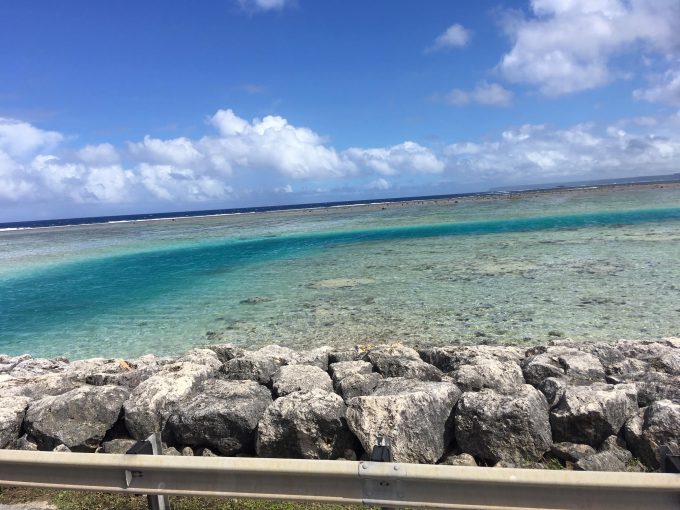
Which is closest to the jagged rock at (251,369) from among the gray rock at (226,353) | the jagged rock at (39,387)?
the gray rock at (226,353)

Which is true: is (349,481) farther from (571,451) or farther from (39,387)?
(39,387)

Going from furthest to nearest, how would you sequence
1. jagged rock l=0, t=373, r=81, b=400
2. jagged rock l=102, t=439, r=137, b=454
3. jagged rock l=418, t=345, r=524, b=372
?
jagged rock l=418, t=345, r=524, b=372, jagged rock l=0, t=373, r=81, b=400, jagged rock l=102, t=439, r=137, b=454

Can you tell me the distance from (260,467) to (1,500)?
3.00 m

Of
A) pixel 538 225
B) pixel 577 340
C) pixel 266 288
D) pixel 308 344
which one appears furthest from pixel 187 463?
pixel 538 225

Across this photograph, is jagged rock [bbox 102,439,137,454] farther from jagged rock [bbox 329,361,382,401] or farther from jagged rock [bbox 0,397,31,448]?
jagged rock [bbox 329,361,382,401]

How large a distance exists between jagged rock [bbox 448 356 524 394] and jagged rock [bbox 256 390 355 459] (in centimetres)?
188

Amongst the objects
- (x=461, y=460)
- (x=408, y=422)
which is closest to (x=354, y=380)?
(x=408, y=422)

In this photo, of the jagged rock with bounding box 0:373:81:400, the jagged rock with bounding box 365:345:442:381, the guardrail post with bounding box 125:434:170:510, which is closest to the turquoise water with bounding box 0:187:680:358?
the jagged rock with bounding box 365:345:442:381

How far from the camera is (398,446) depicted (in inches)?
194

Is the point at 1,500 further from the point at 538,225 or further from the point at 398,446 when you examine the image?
the point at 538,225

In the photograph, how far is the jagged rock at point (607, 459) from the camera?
15.8ft

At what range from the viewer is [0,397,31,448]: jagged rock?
19.2ft

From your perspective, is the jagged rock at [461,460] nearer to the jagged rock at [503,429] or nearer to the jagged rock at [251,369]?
the jagged rock at [503,429]

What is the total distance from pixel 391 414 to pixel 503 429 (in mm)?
1190
